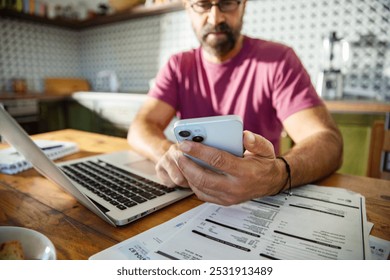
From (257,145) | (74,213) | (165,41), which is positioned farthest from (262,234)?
(165,41)

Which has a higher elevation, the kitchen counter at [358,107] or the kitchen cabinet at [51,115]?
the kitchen counter at [358,107]

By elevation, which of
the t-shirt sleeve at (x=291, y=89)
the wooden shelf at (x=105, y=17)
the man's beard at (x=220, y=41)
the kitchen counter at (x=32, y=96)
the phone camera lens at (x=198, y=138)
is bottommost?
the kitchen counter at (x=32, y=96)

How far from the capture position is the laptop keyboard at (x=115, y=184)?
1.59 feet

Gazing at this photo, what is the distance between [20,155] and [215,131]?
0.53 metres

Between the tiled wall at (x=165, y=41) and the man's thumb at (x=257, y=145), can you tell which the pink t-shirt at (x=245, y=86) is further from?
the tiled wall at (x=165, y=41)

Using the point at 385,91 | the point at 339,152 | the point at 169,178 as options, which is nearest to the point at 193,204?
the point at 169,178

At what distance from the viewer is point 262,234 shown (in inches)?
14.9

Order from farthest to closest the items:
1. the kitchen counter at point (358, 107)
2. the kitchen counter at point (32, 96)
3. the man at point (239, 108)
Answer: the kitchen counter at point (32, 96)
the kitchen counter at point (358, 107)
the man at point (239, 108)

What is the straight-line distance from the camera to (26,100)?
7.25 ft

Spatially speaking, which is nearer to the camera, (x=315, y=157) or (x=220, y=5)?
(x=315, y=157)

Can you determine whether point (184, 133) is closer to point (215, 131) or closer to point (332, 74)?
point (215, 131)

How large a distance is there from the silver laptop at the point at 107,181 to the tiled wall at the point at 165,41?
5.68ft

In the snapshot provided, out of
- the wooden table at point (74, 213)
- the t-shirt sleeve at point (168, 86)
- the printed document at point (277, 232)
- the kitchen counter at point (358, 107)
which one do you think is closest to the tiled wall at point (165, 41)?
the kitchen counter at point (358, 107)
